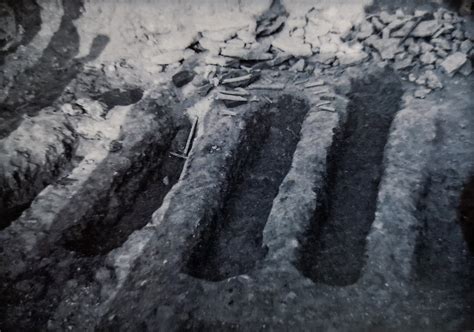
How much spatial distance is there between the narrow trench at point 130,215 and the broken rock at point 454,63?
3105 millimetres

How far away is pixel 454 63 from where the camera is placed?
3.97 m

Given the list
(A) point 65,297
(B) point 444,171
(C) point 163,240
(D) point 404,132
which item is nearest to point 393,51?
(D) point 404,132

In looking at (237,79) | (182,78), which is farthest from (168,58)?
(237,79)

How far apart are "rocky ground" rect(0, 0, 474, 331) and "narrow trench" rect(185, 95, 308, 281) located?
2cm

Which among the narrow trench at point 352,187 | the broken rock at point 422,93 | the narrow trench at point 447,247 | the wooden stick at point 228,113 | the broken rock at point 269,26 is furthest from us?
the broken rock at point 269,26

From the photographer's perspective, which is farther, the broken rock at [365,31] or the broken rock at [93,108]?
the broken rock at [365,31]

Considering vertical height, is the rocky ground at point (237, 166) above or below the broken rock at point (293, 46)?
below

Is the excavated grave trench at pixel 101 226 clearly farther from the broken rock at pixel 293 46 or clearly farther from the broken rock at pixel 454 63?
the broken rock at pixel 454 63

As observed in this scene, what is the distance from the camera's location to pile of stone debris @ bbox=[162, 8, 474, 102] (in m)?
4.17

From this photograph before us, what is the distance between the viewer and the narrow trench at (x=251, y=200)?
3045mm

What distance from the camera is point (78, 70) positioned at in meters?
4.65

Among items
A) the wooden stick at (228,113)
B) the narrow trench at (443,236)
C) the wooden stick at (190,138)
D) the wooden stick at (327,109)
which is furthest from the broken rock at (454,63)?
the wooden stick at (190,138)

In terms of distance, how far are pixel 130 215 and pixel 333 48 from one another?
3.34 m

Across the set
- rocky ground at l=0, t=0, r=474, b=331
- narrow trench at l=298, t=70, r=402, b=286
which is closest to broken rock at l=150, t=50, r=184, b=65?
rocky ground at l=0, t=0, r=474, b=331
